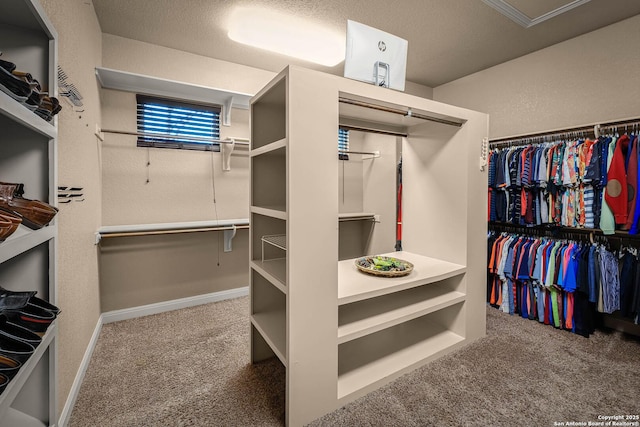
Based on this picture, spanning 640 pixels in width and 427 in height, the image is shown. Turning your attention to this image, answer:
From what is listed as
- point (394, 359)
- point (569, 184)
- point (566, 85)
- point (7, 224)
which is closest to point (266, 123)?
point (7, 224)

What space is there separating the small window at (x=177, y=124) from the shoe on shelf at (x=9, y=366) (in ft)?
7.59

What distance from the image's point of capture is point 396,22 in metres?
2.62

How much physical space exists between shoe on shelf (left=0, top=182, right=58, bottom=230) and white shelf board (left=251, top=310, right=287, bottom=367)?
117 centimetres

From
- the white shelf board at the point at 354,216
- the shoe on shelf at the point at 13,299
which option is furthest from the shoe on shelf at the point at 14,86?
the white shelf board at the point at 354,216

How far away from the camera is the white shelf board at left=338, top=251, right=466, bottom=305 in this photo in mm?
1675

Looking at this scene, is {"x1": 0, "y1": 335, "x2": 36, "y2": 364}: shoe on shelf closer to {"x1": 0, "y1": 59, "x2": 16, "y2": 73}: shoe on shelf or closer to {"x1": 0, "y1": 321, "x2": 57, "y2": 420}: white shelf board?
{"x1": 0, "y1": 321, "x2": 57, "y2": 420}: white shelf board

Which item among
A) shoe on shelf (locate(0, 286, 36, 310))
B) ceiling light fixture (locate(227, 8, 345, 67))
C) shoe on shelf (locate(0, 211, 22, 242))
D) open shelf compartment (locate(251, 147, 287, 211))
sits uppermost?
ceiling light fixture (locate(227, 8, 345, 67))

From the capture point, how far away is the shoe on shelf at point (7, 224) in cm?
76

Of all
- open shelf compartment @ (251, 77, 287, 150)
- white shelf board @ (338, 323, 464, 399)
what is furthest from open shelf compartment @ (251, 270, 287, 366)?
open shelf compartment @ (251, 77, 287, 150)

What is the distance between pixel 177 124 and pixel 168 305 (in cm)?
191

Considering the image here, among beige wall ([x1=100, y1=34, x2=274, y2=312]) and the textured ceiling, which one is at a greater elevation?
the textured ceiling

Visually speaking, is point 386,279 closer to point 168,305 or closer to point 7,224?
point 7,224

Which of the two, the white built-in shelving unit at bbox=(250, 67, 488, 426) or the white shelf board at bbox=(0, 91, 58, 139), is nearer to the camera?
the white shelf board at bbox=(0, 91, 58, 139)

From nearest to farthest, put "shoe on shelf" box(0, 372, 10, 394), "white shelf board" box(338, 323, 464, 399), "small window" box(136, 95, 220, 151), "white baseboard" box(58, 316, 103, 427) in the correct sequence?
"shoe on shelf" box(0, 372, 10, 394), "white baseboard" box(58, 316, 103, 427), "white shelf board" box(338, 323, 464, 399), "small window" box(136, 95, 220, 151)
